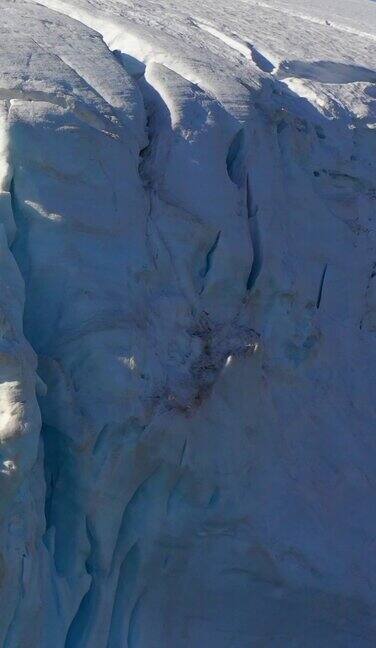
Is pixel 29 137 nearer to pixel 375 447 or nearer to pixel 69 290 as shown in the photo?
pixel 69 290

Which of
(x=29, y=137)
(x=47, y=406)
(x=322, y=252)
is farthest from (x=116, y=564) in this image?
(x=322, y=252)

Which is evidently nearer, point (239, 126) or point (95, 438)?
point (95, 438)

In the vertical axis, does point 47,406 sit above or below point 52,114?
below

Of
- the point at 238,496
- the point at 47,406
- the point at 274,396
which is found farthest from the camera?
the point at 274,396

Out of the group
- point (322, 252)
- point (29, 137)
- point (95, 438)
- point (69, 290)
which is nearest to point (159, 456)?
point (95, 438)

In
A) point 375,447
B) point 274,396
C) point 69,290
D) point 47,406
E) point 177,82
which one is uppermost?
point 177,82

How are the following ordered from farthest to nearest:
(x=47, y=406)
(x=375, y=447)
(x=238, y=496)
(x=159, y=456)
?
(x=375, y=447) → (x=238, y=496) → (x=159, y=456) → (x=47, y=406)
